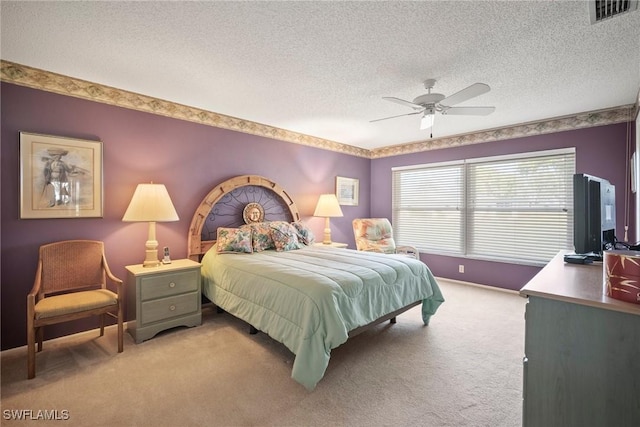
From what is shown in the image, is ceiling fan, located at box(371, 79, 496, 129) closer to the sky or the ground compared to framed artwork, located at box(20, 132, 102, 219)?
closer to the sky

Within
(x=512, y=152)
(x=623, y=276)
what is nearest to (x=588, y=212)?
(x=623, y=276)

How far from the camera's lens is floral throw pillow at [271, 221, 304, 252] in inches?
149

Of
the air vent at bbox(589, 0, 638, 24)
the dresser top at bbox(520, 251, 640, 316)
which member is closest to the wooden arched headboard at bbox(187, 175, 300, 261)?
the dresser top at bbox(520, 251, 640, 316)

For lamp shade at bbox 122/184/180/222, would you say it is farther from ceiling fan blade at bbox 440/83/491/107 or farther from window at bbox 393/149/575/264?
window at bbox 393/149/575/264

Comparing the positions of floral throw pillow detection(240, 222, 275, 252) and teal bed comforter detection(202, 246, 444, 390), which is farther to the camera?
floral throw pillow detection(240, 222, 275, 252)

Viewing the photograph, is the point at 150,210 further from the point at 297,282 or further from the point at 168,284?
the point at 297,282

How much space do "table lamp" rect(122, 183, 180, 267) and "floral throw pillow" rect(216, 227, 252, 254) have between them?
2.10 ft

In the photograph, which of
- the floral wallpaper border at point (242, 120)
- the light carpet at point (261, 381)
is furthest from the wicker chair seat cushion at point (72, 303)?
the floral wallpaper border at point (242, 120)

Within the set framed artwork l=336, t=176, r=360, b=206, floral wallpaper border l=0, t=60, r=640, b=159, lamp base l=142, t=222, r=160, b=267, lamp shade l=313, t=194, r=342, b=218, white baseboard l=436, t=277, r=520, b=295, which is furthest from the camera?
framed artwork l=336, t=176, r=360, b=206

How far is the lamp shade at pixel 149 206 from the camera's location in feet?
9.45

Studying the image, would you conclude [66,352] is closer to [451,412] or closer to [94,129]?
[94,129]

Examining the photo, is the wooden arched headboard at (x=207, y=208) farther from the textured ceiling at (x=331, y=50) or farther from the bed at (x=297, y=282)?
the textured ceiling at (x=331, y=50)

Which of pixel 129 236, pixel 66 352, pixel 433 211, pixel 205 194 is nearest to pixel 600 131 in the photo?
pixel 433 211

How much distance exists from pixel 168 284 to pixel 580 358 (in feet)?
10.3
